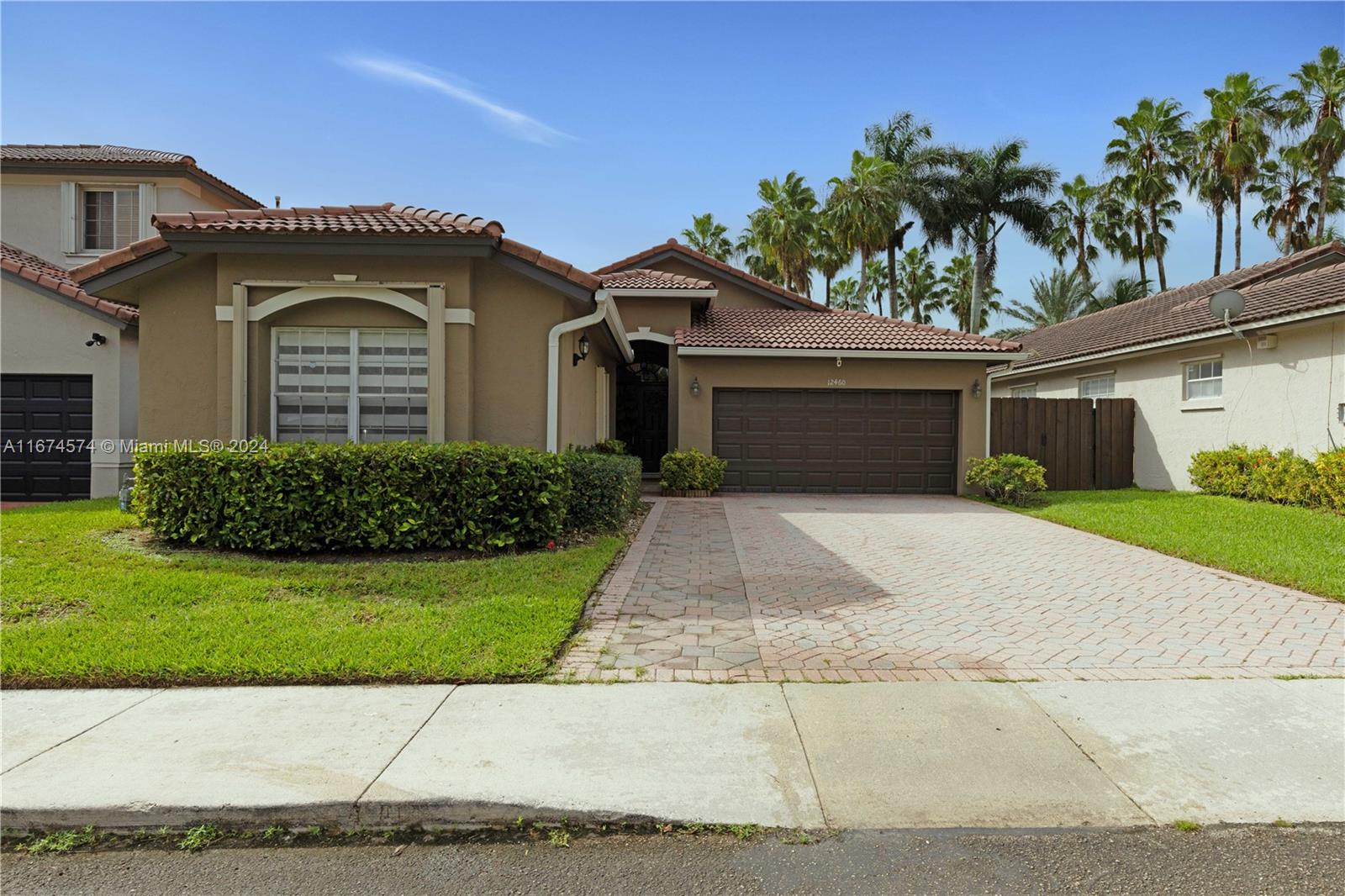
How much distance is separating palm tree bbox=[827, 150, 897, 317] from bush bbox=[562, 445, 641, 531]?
2327cm

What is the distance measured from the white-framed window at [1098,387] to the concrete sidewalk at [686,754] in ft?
49.9

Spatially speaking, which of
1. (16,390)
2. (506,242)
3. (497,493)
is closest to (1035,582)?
(497,493)

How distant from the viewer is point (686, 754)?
3633 mm

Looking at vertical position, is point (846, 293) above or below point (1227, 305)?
above

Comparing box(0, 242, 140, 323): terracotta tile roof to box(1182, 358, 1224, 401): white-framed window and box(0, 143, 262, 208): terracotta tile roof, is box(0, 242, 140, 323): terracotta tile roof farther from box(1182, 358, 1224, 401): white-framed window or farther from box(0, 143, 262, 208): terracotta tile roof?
box(1182, 358, 1224, 401): white-framed window

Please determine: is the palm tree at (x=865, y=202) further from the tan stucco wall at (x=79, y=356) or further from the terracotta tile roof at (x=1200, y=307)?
the tan stucco wall at (x=79, y=356)

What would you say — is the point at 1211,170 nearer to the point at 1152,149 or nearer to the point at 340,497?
the point at 1152,149

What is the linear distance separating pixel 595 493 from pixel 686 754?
594 centimetres

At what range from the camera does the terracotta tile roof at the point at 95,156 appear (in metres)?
15.4

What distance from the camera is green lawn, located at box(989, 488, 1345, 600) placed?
7.77m

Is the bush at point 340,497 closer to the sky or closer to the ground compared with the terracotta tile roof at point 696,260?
closer to the ground

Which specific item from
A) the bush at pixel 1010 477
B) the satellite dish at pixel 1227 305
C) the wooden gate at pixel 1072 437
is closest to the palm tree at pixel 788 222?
the wooden gate at pixel 1072 437

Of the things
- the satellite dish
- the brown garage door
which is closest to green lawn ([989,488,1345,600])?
the brown garage door

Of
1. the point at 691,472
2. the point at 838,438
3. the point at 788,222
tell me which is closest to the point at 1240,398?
the point at 838,438
